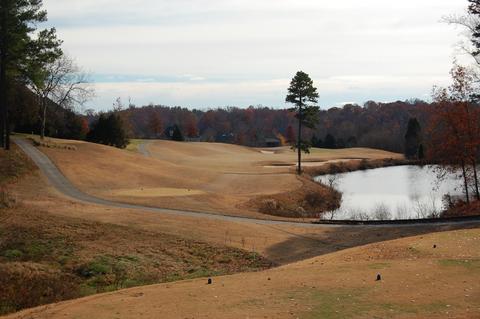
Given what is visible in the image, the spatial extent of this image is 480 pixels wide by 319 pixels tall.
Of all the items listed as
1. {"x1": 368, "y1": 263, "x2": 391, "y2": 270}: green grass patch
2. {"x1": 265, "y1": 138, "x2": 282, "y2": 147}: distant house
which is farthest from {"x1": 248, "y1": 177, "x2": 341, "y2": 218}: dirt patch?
{"x1": 265, "y1": 138, "x2": 282, "y2": 147}: distant house

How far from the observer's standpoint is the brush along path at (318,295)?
10195 mm

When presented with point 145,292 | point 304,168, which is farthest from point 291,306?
point 304,168

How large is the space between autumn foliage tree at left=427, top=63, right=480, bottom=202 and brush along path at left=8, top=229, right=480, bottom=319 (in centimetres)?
2291

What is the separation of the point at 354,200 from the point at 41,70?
29332mm

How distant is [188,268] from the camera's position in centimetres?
1939

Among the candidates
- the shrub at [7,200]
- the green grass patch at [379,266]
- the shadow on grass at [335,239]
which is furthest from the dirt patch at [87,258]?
the green grass patch at [379,266]

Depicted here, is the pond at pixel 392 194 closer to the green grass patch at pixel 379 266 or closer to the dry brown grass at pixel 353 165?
the dry brown grass at pixel 353 165

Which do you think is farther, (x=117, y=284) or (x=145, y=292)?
(x=117, y=284)

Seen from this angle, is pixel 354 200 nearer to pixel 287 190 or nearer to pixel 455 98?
pixel 287 190

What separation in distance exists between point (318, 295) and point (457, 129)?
2907cm

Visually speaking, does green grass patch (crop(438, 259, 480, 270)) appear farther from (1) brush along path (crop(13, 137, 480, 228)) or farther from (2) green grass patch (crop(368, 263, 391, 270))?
(1) brush along path (crop(13, 137, 480, 228))

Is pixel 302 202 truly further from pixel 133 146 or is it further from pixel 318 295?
pixel 133 146

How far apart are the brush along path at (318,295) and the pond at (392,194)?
22621 millimetres

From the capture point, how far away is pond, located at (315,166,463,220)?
38.3 m
